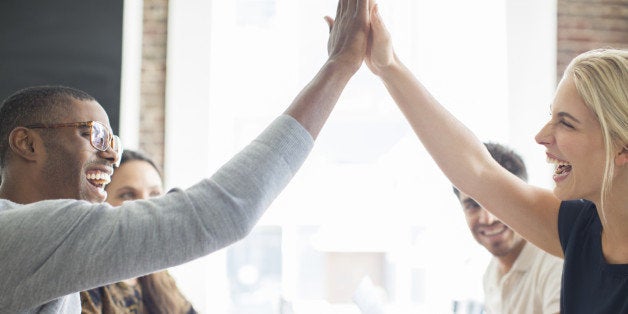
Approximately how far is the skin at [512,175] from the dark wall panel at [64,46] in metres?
2.65

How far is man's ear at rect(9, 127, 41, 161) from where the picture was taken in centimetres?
141

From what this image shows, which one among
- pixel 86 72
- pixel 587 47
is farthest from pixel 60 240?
pixel 587 47

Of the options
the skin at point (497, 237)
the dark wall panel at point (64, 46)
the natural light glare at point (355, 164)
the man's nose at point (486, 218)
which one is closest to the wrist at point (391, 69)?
the skin at point (497, 237)

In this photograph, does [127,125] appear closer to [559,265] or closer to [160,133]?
[160,133]

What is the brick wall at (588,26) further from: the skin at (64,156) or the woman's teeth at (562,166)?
the skin at (64,156)

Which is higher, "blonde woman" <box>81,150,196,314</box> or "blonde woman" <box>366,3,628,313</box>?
"blonde woman" <box>366,3,628,313</box>

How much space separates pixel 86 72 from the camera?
4047 mm

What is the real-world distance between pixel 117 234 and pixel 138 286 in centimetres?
162

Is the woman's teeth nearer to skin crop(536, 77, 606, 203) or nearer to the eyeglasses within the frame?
skin crop(536, 77, 606, 203)

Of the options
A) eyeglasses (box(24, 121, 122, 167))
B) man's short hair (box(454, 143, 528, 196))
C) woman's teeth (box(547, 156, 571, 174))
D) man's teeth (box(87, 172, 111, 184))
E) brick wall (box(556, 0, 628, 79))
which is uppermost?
brick wall (box(556, 0, 628, 79))

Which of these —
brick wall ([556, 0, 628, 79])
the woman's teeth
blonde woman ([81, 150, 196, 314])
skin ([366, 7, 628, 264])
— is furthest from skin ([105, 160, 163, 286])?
brick wall ([556, 0, 628, 79])

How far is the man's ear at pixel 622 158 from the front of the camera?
5.02 ft

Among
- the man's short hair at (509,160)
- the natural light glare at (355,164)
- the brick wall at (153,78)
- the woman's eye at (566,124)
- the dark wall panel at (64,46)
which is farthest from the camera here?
the natural light glare at (355,164)

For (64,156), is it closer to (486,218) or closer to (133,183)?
(133,183)
